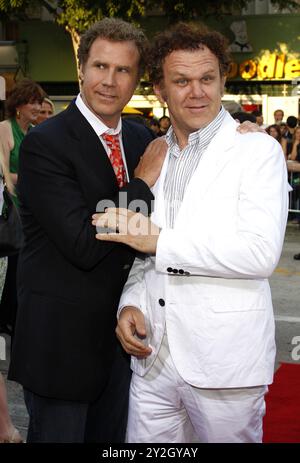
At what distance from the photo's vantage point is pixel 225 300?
2.50m

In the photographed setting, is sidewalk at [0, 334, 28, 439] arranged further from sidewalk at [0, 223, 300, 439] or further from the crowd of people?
the crowd of people

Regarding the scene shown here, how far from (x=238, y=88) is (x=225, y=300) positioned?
2153cm

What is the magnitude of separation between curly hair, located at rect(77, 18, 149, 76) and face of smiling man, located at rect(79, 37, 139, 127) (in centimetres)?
2

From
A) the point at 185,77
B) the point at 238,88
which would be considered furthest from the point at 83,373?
the point at 238,88

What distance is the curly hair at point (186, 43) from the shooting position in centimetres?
264

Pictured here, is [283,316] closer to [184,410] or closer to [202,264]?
[184,410]

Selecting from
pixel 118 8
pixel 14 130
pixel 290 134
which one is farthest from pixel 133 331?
pixel 118 8

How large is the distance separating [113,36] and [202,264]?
982 mm

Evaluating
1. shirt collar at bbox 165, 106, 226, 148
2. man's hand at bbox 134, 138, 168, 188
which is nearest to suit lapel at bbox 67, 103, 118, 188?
man's hand at bbox 134, 138, 168, 188

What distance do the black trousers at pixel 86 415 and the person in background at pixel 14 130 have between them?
2.90 m

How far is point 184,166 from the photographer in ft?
8.83

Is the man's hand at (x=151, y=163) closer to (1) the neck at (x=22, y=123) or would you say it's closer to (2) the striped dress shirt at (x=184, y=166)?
(2) the striped dress shirt at (x=184, y=166)

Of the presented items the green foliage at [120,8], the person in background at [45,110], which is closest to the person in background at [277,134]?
the green foliage at [120,8]
